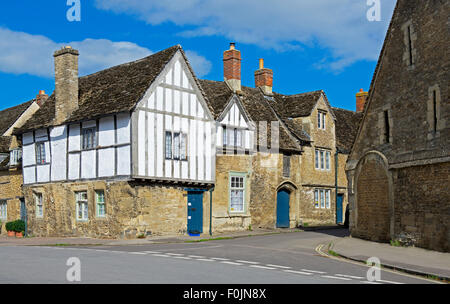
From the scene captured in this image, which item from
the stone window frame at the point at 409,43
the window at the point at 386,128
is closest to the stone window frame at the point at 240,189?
the window at the point at 386,128

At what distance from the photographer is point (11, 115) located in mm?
37531

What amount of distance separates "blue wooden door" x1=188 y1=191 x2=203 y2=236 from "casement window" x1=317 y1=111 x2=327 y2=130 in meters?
12.3

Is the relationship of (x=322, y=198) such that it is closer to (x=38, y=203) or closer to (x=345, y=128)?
(x=345, y=128)

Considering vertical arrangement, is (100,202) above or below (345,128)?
below

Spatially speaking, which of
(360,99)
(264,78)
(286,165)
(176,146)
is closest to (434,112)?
(176,146)

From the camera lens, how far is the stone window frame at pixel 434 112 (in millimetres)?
17422

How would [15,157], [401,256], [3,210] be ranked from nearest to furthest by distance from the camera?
[401,256], [15,157], [3,210]

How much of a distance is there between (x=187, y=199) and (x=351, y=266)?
42.6ft

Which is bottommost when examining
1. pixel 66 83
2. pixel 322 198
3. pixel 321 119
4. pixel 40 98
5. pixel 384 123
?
pixel 322 198

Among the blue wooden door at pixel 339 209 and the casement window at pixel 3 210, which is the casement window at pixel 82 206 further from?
the blue wooden door at pixel 339 209

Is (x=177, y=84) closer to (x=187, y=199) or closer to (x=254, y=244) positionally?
(x=187, y=199)

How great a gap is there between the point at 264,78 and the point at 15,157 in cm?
1710

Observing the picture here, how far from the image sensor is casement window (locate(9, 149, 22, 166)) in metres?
31.6

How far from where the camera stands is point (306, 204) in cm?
3441
